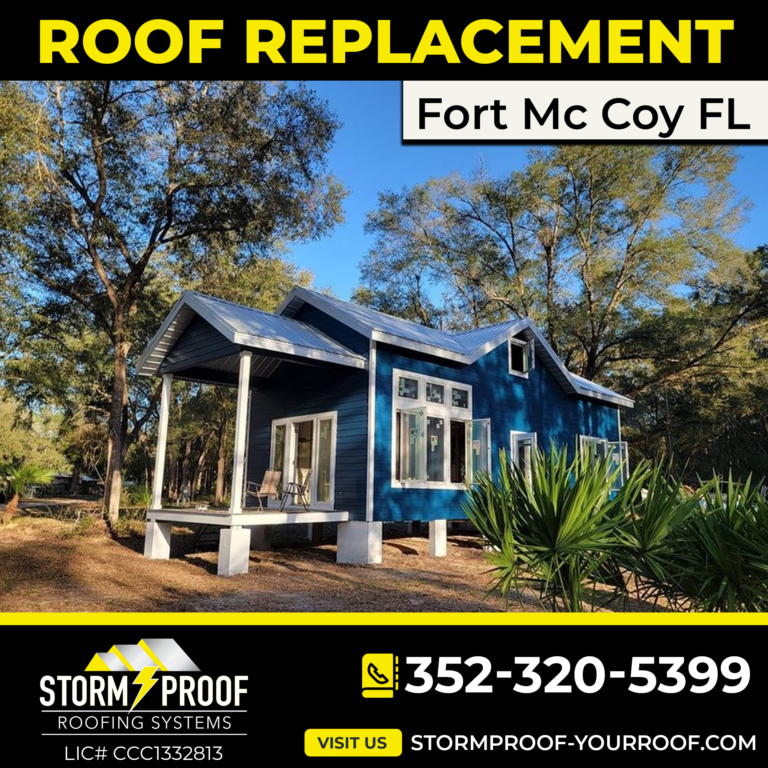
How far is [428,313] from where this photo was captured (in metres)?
29.9

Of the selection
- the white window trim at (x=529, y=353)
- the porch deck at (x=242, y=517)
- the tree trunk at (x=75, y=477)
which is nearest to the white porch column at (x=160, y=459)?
the porch deck at (x=242, y=517)

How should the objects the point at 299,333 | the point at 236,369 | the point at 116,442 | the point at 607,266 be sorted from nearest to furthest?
the point at 299,333 < the point at 236,369 < the point at 116,442 < the point at 607,266

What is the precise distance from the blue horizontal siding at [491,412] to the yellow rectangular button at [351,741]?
28.5ft

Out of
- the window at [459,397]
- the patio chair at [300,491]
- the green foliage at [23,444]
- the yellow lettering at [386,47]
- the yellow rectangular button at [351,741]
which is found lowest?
the yellow rectangular button at [351,741]

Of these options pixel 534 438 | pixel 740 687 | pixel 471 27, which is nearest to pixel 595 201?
pixel 534 438

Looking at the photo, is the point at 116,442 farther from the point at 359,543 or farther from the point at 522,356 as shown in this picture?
the point at 522,356

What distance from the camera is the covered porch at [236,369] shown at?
10.1 metres

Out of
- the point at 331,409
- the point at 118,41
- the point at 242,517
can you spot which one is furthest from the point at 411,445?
the point at 118,41

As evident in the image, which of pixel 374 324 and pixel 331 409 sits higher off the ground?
pixel 374 324

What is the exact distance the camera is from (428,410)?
42.1 feet

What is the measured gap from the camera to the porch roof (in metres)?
10.5

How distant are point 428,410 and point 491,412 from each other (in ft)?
8.22

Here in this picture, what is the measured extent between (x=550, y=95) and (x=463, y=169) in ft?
80.7

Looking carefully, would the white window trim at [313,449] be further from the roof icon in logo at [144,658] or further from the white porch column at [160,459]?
the roof icon in logo at [144,658]
